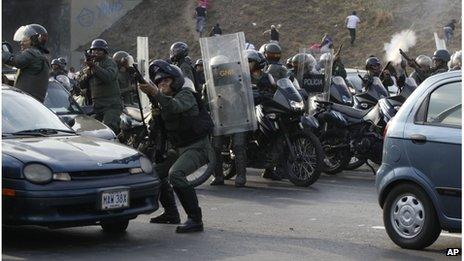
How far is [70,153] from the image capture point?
809cm

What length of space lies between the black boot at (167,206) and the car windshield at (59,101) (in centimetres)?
351

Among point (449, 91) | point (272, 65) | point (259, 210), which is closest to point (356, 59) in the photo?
point (272, 65)

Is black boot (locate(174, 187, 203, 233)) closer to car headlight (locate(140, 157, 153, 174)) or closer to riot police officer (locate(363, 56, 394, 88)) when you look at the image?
car headlight (locate(140, 157, 153, 174))

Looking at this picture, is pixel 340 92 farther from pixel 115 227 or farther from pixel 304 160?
pixel 115 227

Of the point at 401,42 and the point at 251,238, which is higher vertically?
the point at 401,42

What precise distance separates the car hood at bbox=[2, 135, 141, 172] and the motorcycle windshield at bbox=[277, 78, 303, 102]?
4.43 metres

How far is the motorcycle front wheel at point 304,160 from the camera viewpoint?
1242 cm

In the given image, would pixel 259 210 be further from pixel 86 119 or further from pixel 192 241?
pixel 86 119

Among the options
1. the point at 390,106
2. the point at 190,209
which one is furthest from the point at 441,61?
the point at 190,209

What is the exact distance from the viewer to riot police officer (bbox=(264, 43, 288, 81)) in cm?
1366

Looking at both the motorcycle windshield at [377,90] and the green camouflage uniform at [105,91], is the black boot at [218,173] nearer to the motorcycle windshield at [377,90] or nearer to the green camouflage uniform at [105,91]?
the green camouflage uniform at [105,91]

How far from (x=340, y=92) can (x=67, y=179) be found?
8394 mm

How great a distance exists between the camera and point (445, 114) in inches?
311

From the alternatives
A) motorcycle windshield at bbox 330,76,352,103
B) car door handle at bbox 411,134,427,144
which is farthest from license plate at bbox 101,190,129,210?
motorcycle windshield at bbox 330,76,352,103
